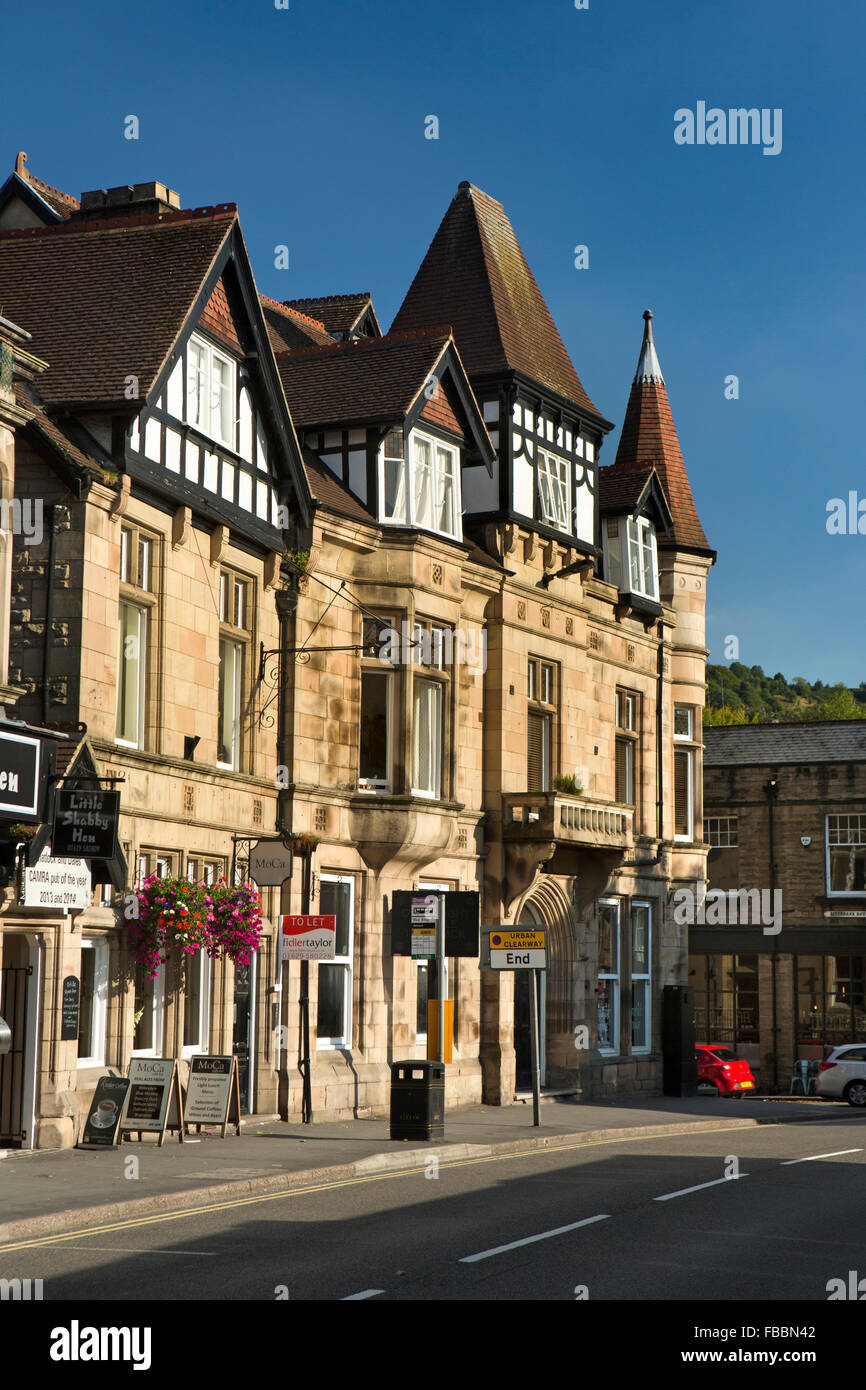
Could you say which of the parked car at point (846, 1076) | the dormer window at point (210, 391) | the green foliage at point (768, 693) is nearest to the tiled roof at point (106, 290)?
the dormer window at point (210, 391)

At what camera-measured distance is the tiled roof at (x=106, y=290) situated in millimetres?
21938

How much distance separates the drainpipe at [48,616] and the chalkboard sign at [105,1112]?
444 centimetres

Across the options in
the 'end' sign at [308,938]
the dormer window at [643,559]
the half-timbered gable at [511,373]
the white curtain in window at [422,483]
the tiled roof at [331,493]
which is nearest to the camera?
the 'end' sign at [308,938]

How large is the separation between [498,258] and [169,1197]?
78.2 feet

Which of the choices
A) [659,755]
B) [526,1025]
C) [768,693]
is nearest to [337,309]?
[659,755]

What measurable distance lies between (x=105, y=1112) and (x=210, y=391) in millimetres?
10094

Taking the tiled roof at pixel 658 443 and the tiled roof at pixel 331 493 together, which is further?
the tiled roof at pixel 658 443

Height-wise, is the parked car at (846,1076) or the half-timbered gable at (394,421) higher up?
the half-timbered gable at (394,421)

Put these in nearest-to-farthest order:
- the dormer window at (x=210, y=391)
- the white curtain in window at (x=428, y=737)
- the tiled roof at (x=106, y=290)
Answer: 1. the tiled roof at (x=106, y=290)
2. the dormer window at (x=210, y=391)
3. the white curtain in window at (x=428, y=737)

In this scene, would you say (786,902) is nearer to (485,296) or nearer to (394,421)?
(485,296)

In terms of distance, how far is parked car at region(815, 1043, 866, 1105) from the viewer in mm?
40000

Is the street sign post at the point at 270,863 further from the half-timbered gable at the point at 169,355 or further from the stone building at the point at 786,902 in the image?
the stone building at the point at 786,902

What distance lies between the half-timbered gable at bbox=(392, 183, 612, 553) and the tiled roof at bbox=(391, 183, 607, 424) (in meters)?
0.02
